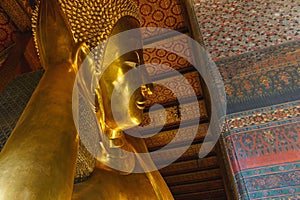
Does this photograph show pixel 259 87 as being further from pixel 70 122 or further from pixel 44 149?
pixel 44 149

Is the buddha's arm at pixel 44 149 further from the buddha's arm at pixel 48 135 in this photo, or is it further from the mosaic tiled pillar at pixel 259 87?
the mosaic tiled pillar at pixel 259 87

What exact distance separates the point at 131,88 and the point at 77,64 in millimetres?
196

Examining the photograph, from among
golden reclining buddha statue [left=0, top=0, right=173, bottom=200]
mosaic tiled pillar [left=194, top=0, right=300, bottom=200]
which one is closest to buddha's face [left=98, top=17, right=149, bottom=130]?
golden reclining buddha statue [left=0, top=0, right=173, bottom=200]

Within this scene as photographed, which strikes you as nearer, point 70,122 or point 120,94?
point 70,122

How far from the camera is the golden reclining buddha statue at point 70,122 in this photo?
0.62 m

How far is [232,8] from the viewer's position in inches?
71.2

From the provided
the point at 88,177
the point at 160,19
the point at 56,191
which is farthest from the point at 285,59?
the point at 56,191

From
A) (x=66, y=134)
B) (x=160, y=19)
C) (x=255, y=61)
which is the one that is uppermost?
(x=66, y=134)

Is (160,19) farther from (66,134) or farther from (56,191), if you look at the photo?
(56,191)

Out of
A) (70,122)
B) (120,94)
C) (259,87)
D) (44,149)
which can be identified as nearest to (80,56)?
(120,94)

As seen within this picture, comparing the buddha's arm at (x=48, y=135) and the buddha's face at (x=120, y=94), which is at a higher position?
the buddha's arm at (x=48, y=135)

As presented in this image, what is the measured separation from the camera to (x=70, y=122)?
2.58 feet

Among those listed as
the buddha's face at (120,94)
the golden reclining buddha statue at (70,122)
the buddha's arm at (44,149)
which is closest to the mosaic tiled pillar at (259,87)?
the golden reclining buddha statue at (70,122)

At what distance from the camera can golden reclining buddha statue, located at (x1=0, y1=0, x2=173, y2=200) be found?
0.62 m
